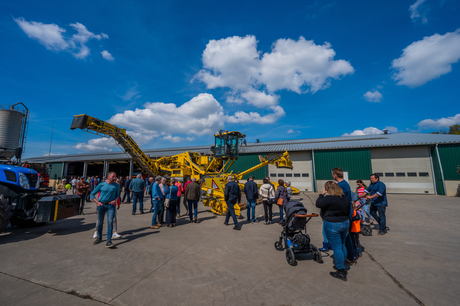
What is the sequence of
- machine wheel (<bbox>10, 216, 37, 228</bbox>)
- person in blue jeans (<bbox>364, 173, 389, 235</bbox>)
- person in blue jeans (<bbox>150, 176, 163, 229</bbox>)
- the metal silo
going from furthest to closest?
the metal silo
person in blue jeans (<bbox>150, 176, 163, 229</bbox>)
machine wheel (<bbox>10, 216, 37, 228</bbox>)
person in blue jeans (<bbox>364, 173, 389, 235</bbox>)

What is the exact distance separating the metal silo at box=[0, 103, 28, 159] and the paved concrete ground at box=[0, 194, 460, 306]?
197 inches

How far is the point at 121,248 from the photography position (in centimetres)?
453

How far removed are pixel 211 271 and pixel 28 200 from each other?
5844 millimetres

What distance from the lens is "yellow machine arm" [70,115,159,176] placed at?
11.5 meters

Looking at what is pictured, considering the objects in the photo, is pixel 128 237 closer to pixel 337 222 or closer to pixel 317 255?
pixel 317 255

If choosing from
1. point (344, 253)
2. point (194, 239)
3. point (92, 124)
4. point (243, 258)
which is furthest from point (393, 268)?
point (92, 124)

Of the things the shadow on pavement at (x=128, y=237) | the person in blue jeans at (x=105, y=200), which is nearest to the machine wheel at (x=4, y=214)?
the person in blue jeans at (x=105, y=200)

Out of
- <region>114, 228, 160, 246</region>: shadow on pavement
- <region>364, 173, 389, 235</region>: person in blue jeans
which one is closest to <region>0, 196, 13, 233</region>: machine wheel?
<region>114, 228, 160, 246</region>: shadow on pavement

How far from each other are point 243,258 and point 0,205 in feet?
19.0

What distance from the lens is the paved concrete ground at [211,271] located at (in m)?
2.69

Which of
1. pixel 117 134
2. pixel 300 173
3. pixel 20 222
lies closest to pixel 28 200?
pixel 20 222

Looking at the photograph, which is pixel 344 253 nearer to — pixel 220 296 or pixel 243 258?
pixel 243 258

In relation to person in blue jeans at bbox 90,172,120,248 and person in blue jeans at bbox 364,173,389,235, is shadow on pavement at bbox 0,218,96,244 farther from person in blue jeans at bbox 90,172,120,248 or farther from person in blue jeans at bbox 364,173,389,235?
person in blue jeans at bbox 364,173,389,235

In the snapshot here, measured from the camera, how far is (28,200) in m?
5.66
